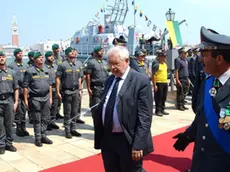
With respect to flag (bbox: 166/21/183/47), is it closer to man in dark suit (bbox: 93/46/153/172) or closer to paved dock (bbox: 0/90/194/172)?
paved dock (bbox: 0/90/194/172)

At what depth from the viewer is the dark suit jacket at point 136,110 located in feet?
7.91

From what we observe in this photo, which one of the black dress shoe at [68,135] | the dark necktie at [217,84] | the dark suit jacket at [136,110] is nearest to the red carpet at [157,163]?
the black dress shoe at [68,135]

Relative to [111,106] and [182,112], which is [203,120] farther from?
[182,112]

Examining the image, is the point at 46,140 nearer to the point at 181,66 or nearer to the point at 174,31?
the point at 181,66

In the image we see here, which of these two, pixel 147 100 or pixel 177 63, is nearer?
pixel 147 100

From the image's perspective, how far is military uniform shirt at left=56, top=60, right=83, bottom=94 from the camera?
17.3 feet

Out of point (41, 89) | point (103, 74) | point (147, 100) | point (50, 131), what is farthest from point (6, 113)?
point (147, 100)

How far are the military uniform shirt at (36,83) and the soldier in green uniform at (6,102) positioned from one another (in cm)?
28

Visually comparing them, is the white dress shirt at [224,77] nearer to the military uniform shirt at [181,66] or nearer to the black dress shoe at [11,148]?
the black dress shoe at [11,148]

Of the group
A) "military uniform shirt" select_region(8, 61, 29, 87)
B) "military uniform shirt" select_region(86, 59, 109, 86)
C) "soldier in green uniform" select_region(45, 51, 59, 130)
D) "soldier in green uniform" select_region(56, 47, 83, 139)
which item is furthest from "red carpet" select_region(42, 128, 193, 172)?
"military uniform shirt" select_region(8, 61, 29, 87)

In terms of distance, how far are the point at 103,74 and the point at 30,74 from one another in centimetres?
145

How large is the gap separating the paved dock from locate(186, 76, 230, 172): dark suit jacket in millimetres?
2708

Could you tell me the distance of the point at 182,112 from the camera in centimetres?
762

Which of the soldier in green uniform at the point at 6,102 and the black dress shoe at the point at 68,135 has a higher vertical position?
the soldier in green uniform at the point at 6,102
